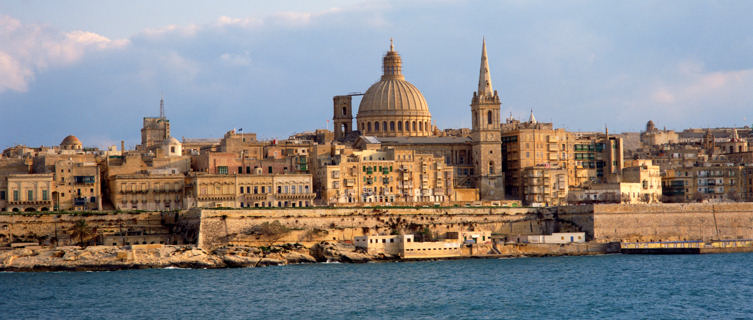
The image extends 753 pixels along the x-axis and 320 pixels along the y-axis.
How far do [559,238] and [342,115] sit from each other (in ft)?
97.4

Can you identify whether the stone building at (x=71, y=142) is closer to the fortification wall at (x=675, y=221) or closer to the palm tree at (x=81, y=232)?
the palm tree at (x=81, y=232)

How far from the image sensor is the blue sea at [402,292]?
50.7 metres

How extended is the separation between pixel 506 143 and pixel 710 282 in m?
35.5

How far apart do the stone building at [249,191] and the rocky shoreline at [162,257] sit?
762cm

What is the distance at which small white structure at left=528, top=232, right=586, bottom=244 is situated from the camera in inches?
3012

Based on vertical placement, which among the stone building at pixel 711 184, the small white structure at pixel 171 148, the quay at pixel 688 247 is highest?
the small white structure at pixel 171 148

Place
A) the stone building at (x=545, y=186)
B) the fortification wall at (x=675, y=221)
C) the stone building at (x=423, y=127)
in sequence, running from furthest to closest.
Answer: the stone building at (x=423, y=127)
the stone building at (x=545, y=186)
the fortification wall at (x=675, y=221)

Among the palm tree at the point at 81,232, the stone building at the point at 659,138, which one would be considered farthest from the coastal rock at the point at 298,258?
the stone building at the point at 659,138

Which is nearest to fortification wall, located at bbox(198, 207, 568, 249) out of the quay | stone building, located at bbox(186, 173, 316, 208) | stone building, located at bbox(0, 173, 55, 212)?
stone building, located at bbox(186, 173, 316, 208)

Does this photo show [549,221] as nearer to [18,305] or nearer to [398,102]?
[398,102]

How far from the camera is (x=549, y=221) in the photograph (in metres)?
81.5

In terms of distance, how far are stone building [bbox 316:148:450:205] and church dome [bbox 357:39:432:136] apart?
1233cm

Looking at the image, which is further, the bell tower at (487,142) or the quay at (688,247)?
the bell tower at (487,142)

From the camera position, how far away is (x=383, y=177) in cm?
8394
